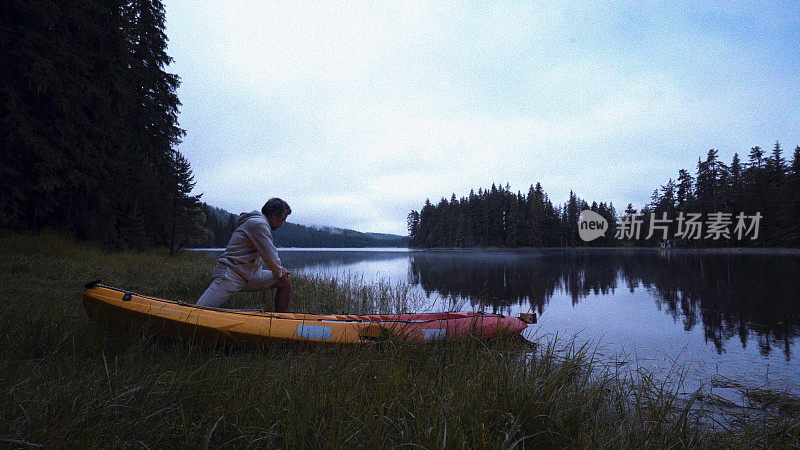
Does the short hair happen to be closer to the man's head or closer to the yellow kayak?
the man's head

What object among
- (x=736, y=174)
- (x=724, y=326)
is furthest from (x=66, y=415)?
(x=736, y=174)

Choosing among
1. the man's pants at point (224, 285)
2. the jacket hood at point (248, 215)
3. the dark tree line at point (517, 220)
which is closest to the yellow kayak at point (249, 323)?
the man's pants at point (224, 285)

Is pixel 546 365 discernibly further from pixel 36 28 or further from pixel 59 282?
pixel 36 28

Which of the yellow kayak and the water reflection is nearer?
the yellow kayak

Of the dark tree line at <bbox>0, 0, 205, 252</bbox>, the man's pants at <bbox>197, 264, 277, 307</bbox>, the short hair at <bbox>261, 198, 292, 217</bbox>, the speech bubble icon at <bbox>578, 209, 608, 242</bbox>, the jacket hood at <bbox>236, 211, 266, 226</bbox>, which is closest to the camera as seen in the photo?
the man's pants at <bbox>197, 264, 277, 307</bbox>

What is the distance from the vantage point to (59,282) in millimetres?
6473

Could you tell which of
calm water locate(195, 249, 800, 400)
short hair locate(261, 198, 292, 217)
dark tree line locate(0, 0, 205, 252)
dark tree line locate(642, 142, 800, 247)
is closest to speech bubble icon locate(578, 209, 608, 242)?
dark tree line locate(642, 142, 800, 247)

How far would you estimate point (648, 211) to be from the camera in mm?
69938

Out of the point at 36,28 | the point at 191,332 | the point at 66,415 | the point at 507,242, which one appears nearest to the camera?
the point at 66,415

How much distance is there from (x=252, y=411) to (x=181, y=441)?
1.27 feet

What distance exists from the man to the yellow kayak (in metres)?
0.58

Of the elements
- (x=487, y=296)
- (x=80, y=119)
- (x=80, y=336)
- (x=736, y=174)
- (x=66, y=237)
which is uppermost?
(x=736, y=174)

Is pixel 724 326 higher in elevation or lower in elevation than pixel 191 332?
lower

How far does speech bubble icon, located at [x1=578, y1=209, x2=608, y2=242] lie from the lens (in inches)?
3024
